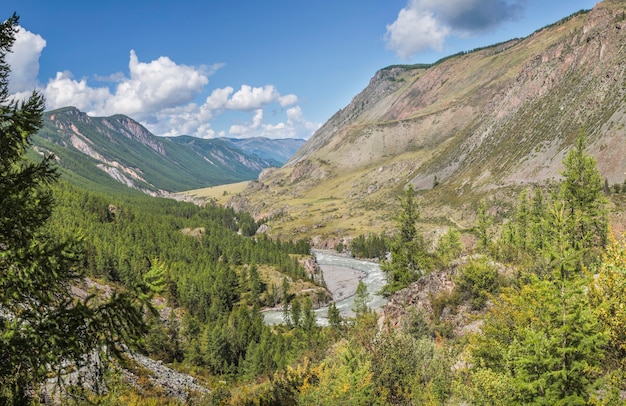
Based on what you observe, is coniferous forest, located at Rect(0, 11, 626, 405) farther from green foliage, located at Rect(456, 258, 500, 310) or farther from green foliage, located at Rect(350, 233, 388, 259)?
green foliage, located at Rect(350, 233, 388, 259)

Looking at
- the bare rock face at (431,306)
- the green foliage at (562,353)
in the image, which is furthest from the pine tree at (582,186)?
the green foliage at (562,353)

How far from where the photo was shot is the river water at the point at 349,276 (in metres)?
101

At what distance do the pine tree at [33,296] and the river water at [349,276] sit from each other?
6841cm

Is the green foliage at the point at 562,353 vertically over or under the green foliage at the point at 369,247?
over

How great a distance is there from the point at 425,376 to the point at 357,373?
7799mm

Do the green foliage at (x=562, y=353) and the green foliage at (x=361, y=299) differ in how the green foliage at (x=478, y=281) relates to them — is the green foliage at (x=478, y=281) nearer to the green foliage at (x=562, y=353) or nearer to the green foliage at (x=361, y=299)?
the green foliage at (x=562, y=353)

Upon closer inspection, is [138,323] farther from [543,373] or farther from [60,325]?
[543,373]

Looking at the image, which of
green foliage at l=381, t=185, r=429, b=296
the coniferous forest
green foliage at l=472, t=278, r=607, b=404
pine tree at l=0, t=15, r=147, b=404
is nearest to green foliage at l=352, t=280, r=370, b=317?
the coniferous forest

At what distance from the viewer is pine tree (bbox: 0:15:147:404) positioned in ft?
30.1

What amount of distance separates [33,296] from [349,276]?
131 metres

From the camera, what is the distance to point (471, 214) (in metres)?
148

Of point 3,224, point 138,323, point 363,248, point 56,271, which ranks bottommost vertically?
point 363,248

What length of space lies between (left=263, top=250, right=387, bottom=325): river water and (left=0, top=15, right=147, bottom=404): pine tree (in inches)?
2693

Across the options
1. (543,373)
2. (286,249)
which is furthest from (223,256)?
(543,373)
